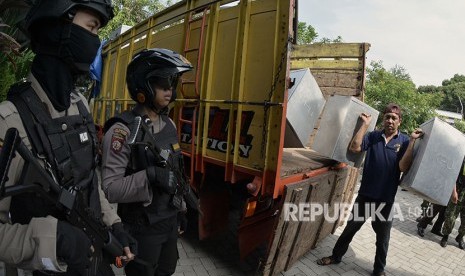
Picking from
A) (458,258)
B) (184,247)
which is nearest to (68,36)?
(184,247)

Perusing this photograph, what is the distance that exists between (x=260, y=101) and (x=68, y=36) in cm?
165

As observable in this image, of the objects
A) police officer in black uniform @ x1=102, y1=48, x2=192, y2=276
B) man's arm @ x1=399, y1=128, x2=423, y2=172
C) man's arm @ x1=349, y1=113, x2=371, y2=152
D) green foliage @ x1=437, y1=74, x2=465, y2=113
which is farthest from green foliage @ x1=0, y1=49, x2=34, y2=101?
green foliage @ x1=437, y1=74, x2=465, y2=113

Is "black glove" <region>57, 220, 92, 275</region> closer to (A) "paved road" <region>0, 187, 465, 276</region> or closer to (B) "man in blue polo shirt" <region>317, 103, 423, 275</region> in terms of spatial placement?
(A) "paved road" <region>0, 187, 465, 276</region>

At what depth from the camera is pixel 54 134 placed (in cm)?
124

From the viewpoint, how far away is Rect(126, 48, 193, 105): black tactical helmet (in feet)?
6.64

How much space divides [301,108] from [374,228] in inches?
68.3

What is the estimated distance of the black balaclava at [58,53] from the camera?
1.28m

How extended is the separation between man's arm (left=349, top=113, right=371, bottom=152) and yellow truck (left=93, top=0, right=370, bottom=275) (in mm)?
402

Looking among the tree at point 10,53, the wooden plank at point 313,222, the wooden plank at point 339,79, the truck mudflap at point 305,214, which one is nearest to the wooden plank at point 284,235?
the truck mudflap at point 305,214

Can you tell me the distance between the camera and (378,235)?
3445mm

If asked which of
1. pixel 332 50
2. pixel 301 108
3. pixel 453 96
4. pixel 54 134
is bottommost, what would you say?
pixel 54 134

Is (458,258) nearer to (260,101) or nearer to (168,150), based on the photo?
(260,101)

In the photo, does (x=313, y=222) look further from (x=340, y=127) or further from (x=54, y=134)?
(x=54, y=134)

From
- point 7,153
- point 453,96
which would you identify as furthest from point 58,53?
point 453,96
